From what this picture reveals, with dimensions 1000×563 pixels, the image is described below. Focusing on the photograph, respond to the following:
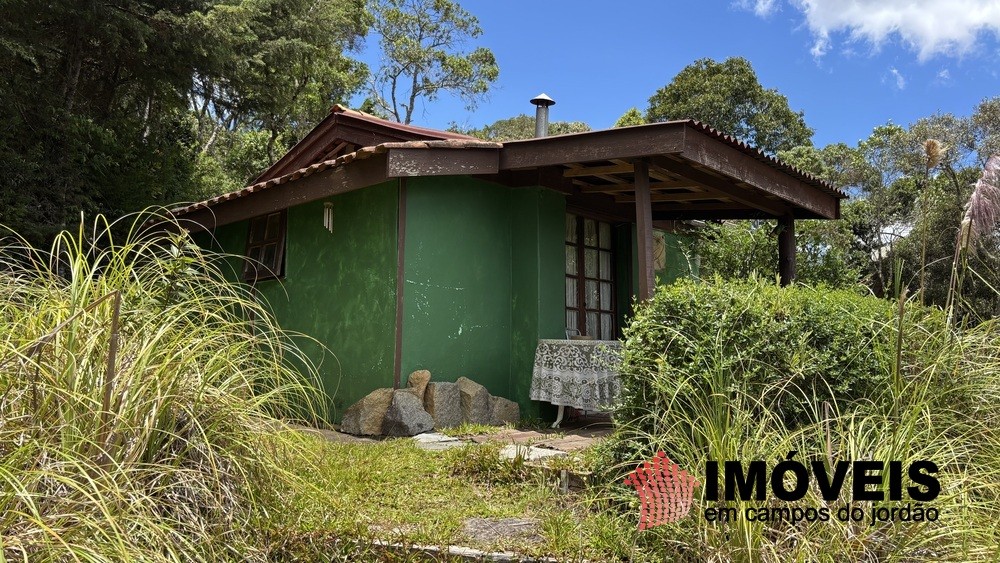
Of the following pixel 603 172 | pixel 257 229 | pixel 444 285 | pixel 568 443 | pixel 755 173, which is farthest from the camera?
pixel 257 229

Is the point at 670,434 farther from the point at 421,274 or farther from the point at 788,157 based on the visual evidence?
the point at 788,157

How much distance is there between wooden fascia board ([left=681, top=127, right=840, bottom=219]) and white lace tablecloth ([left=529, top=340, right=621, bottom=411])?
183 centimetres

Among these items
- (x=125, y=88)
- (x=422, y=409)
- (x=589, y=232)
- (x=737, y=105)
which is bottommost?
(x=422, y=409)

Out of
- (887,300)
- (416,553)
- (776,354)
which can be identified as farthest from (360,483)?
(887,300)

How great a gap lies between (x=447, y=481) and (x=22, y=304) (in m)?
2.41

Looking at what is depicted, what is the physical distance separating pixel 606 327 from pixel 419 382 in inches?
111

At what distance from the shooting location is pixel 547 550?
3.16m

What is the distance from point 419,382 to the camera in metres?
6.69

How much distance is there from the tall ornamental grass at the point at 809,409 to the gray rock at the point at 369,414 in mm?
3069

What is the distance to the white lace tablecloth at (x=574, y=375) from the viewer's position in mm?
6621

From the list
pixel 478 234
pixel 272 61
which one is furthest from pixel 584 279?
pixel 272 61

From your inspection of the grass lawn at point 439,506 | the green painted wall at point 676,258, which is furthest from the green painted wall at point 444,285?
the green painted wall at point 676,258

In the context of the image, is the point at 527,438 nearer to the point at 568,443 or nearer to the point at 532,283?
the point at 568,443

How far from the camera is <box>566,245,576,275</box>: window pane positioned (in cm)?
804
